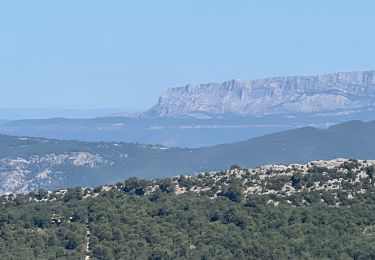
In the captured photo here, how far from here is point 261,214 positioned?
7962 centimetres

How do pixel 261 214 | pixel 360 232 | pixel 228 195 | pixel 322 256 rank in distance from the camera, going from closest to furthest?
pixel 322 256 → pixel 360 232 → pixel 261 214 → pixel 228 195

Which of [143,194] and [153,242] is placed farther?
[143,194]

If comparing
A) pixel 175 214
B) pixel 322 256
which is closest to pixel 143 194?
pixel 175 214

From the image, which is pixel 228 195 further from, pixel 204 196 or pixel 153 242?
pixel 153 242

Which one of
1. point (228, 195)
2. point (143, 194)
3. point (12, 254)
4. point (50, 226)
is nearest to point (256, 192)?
point (228, 195)

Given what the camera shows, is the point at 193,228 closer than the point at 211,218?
Yes

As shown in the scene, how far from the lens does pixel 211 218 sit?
3199 inches

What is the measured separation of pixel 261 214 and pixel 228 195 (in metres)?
8.83

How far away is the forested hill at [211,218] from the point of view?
72188 mm

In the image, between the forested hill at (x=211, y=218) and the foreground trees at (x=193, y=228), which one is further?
the forested hill at (x=211, y=218)

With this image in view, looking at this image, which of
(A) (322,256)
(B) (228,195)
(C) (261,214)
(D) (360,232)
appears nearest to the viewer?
(A) (322,256)

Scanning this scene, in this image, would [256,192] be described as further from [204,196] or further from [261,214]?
[261,214]

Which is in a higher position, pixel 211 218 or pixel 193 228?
pixel 211 218

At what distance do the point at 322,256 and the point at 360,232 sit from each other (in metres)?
5.33
